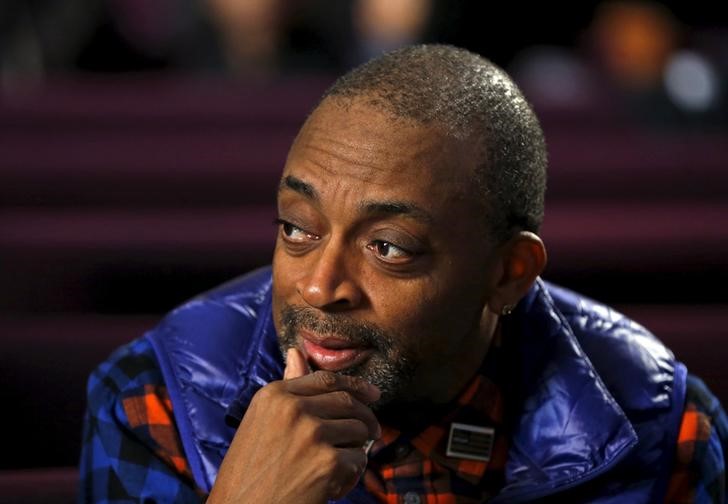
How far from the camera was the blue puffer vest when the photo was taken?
1.29m

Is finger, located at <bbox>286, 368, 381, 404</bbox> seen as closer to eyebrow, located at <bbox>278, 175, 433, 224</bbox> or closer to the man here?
the man

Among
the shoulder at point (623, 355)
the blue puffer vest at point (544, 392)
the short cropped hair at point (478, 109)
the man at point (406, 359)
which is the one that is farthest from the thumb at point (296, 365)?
the shoulder at point (623, 355)

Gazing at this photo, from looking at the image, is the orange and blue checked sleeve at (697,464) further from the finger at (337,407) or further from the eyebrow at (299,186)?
the eyebrow at (299,186)

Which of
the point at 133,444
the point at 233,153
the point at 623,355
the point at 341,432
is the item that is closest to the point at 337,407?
the point at 341,432

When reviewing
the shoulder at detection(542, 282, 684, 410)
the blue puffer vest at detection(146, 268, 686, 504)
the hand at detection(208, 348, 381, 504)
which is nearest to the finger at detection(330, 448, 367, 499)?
the hand at detection(208, 348, 381, 504)

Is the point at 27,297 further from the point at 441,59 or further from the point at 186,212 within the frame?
the point at 441,59

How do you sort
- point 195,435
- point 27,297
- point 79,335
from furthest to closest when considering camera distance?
point 27,297 < point 79,335 < point 195,435

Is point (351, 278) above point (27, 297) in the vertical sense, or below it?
above

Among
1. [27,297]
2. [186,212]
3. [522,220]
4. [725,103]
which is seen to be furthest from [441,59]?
[725,103]

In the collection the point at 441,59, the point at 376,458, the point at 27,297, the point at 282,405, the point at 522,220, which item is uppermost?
the point at 441,59

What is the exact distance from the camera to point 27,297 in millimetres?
2219

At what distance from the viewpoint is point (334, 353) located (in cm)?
121

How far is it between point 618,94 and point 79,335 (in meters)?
2.07

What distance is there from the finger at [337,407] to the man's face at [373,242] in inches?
1.9
